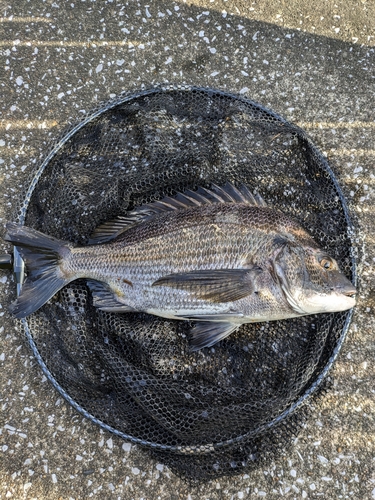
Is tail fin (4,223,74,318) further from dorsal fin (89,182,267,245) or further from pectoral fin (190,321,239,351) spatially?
pectoral fin (190,321,239,351)

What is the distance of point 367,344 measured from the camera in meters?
2.62

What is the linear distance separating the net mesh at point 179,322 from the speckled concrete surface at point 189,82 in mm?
276

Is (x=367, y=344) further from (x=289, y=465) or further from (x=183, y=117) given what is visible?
(x=183, y=117)

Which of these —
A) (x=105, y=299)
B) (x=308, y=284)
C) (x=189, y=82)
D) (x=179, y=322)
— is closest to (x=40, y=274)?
(x=105, y=299)

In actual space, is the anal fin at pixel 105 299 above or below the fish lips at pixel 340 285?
below

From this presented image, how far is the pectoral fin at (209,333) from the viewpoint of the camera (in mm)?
2246

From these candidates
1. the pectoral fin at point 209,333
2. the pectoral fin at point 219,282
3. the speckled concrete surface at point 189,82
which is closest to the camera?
the pectoral fin at point 219,282

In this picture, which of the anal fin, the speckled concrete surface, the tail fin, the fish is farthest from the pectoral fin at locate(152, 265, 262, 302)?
the speckled concrete surface

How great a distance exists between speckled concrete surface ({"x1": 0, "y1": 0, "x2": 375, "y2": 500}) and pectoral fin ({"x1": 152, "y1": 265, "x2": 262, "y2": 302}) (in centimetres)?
96

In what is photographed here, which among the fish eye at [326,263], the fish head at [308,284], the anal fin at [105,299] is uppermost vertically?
the fish eye at [326,263]

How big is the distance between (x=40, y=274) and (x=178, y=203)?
34.2 inches

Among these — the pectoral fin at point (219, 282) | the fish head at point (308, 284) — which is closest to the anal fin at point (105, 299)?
the pectoral fin at point (219, 282)

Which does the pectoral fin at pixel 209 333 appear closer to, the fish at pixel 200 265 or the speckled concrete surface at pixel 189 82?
the fish at pixel 200 265

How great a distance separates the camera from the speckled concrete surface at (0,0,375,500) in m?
2.50
